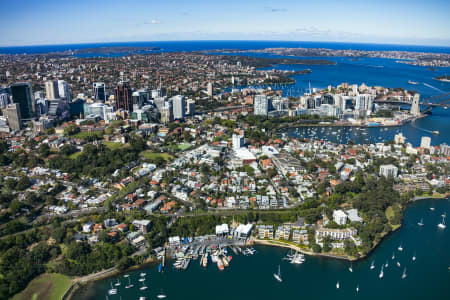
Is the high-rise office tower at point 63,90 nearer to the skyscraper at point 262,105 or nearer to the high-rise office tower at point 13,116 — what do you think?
the high-rise office tower at point 13,116

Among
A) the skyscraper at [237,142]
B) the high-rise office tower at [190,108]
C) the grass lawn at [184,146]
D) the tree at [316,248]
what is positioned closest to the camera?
the tree at [316,248]

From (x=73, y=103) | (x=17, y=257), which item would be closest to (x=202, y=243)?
(x=17, y=257)

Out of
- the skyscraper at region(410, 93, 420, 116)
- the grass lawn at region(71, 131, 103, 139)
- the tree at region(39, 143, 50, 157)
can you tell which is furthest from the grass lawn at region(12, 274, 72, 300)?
the skyscraper at region(410, 93, 420, 116)

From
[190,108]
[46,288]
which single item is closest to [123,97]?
[190,108]

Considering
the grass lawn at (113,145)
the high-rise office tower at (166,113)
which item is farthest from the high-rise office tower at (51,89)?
the grass lawn at (113,145)

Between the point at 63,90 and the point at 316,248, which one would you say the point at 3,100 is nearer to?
the point at 63,90
